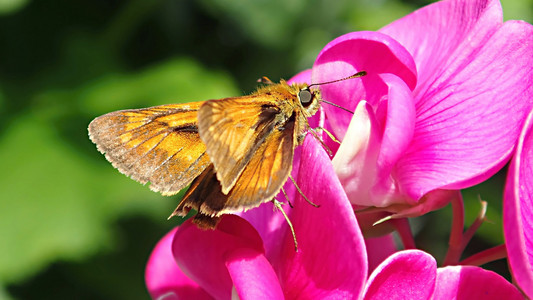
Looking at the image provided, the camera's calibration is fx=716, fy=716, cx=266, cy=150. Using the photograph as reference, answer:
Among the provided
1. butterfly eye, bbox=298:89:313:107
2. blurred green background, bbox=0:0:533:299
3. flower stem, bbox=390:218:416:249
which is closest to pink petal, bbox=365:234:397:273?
flower stem, bbox=390:218:416:249

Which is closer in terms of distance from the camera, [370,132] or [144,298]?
[370,132]

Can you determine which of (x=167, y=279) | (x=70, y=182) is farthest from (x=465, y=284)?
(x=70, y=182)

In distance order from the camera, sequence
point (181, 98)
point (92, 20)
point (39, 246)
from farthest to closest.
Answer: point (92, 20) < point (181, 98) < point (39, 246)

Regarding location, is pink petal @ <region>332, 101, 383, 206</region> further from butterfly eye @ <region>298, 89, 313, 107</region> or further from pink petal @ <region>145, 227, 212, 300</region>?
pink petal @ <region>145, 227, 212, 300</region>

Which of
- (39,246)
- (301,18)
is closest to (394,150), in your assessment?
(39,246)

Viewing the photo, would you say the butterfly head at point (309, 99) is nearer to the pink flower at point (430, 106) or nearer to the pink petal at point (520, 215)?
the pink flower at point (430, 106)

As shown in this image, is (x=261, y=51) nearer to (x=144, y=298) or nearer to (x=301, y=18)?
(x=301, y=18)
